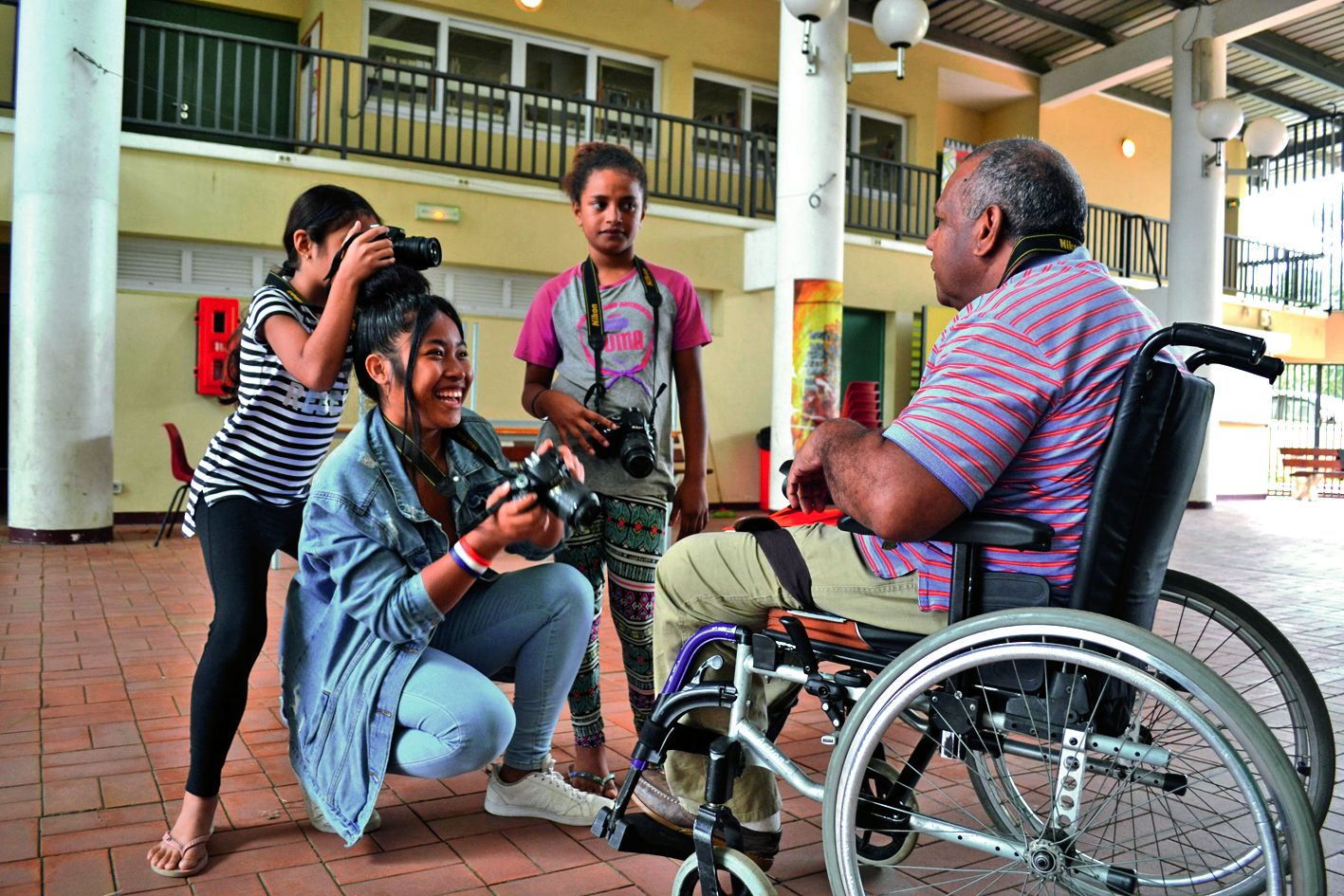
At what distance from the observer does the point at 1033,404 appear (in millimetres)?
1564

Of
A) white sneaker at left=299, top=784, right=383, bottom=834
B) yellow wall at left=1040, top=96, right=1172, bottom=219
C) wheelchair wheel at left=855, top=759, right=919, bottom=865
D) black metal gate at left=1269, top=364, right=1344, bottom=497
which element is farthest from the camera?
black metal gate at left=1269, top=364, right=1344, bottom=497

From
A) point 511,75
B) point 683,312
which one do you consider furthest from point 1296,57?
point 683,312

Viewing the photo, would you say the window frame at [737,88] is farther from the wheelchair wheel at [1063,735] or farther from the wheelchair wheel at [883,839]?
the wheelchair wheel at [1063,735]

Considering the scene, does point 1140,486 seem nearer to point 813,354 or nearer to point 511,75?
point 813,354

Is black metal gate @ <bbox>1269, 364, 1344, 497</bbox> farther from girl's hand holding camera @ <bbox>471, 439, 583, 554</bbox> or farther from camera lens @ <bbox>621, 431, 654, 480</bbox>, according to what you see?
girl's hand holding camera @ <bbox>471, 439, 583, 554</bbox>

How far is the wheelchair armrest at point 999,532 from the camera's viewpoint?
151 cm

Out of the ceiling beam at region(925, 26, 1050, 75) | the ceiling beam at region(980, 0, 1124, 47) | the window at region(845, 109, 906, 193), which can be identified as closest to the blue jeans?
the window at region(845, 109, 906, 193)

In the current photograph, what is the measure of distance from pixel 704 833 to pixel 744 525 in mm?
565

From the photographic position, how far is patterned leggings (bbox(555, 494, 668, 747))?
261 cm

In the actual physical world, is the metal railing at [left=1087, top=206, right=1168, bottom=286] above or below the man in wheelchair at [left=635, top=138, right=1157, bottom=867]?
above

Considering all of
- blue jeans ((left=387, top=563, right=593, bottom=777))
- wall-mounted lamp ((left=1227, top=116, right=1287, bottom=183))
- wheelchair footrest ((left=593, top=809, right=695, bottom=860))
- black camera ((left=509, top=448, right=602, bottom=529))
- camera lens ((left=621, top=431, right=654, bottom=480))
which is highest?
wall-mounted lamp ((left=1227, top=116, right=1287, bottom=183))

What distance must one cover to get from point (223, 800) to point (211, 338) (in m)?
7.15

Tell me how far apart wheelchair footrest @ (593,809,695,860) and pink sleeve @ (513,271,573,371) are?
51.2 inches

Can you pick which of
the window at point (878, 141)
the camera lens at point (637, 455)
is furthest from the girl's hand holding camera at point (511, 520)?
the window at point (878, 141)
